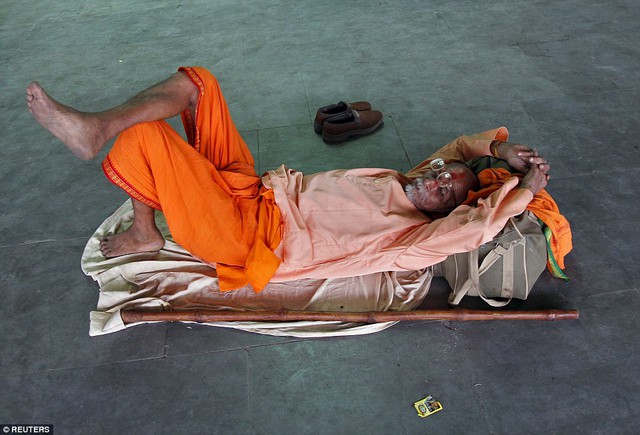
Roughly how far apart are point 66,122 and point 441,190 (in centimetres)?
159

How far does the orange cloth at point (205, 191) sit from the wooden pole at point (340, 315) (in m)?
0.14

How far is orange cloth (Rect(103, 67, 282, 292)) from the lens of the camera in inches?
82.5

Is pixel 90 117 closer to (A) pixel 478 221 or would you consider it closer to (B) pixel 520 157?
(A) pixel 478 221

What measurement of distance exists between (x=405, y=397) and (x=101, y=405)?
48.5 inches

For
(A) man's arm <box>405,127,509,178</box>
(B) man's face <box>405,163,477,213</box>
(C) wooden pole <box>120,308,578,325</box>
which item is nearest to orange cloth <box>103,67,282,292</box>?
(C) wooden pole <box>120,308,578,325</box>

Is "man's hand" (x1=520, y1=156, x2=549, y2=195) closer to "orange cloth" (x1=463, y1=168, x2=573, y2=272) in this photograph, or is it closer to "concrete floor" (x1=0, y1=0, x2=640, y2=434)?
"orange cloth" (x1=463, y1=168, x2=573, y2=272)

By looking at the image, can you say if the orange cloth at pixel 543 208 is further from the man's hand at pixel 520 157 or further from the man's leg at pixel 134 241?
the man's leg at pixel 134 241

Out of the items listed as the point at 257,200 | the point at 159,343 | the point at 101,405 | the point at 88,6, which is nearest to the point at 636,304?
the point at 257,200

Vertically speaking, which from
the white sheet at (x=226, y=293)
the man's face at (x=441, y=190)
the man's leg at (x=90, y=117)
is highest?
the man's leg at (x=90, y=117)

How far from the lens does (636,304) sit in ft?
7.63

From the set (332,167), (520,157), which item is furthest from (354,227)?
(332,167)

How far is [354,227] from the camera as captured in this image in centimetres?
232

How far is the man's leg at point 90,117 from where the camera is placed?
187 centimetres

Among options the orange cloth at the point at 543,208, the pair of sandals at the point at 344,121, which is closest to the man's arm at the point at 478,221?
the orange cloth at the point at 543,208
